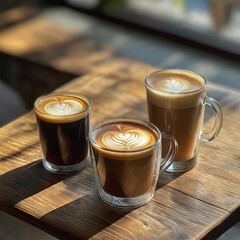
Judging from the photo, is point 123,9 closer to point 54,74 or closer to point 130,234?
point 54,74

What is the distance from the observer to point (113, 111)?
1453 millimetres

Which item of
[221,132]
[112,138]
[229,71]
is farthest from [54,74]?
[112,138]

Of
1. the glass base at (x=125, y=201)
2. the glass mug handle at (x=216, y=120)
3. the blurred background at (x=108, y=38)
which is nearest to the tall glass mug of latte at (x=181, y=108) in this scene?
the glass mug handle at (x=216, y=120)

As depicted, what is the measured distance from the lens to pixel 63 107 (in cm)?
122

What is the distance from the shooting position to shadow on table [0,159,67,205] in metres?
1.15

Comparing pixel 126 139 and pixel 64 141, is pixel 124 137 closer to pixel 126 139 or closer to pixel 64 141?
pixel 126 139

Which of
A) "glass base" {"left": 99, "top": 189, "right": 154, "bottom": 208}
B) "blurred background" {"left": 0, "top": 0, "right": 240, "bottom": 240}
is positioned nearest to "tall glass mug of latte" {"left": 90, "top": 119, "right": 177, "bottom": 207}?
"glass base" {"left": 99, "top": 189, "right": 154, "bottom": 208}

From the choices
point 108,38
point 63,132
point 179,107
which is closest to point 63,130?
point 63,132

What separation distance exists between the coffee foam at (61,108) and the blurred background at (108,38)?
0.83 metres

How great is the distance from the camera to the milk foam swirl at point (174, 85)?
1.20m

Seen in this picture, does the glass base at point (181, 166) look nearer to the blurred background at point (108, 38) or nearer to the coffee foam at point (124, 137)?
the coffee foam at point (124, 137)

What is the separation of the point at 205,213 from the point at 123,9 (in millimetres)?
1822

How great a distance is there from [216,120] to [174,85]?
4.8 inches

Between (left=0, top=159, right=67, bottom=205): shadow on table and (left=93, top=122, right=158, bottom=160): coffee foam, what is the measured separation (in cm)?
14
